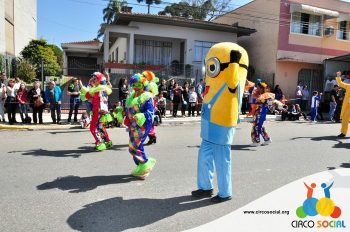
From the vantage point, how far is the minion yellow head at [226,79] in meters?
4.66

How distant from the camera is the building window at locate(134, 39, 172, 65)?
74.6 ft

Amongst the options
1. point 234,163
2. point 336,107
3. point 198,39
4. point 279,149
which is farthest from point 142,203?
point 198,39

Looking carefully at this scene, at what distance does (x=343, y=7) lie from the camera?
23844mm

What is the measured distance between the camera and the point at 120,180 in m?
5.79

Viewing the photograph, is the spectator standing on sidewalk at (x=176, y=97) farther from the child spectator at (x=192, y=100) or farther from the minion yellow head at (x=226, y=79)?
the minion yellow head at (x=226, y=79)

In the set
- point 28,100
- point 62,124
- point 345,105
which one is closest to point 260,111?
point 345,105

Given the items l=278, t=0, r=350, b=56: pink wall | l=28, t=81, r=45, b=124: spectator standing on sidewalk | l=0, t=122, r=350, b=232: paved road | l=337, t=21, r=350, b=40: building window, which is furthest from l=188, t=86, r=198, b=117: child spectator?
l=337, t=21, r=350, b=40: building window

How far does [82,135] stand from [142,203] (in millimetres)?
5972

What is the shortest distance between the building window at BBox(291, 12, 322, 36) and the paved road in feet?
47.5

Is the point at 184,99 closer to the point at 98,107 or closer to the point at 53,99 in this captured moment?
the point at 53,99

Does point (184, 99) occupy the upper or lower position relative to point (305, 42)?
lower

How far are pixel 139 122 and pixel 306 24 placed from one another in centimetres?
2064

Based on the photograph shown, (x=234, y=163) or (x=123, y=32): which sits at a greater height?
(x=123, y=32)

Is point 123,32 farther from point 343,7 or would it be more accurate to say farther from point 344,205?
point 344,205
